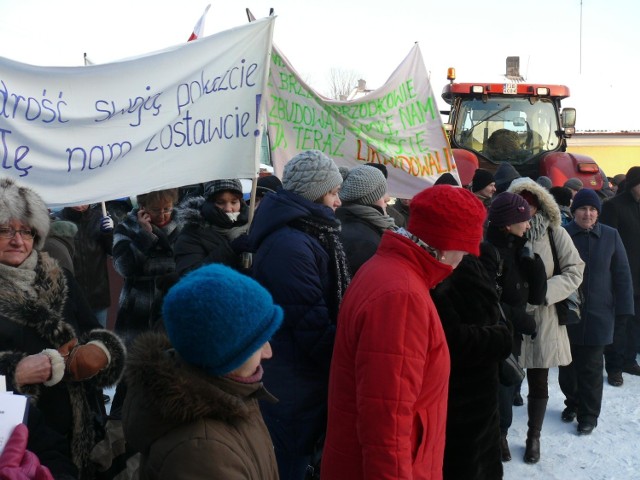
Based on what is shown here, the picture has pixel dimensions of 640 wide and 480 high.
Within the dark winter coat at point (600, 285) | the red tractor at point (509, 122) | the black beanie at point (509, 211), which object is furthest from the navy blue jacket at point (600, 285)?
the red tractor at point (509, 122)

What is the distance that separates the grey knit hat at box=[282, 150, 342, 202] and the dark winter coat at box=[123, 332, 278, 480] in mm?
1473

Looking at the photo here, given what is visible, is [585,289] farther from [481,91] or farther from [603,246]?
[481,91]

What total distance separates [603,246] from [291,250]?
3263 millimetres

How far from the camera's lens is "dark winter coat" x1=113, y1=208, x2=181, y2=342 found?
3.90 meters

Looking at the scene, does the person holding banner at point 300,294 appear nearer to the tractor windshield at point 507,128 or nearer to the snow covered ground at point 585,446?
the snow covered ground at point 585,446

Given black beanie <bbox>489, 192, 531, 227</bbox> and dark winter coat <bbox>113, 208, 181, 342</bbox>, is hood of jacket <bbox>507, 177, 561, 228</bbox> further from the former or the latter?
dark winter coat <bbox>113, 208, 181, 342</bbox>

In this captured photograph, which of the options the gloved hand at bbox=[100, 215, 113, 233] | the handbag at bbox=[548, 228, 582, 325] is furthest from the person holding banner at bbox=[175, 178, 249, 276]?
the handbag at bbox=[548, 228, 582, 325]

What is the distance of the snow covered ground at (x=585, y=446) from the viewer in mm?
4164

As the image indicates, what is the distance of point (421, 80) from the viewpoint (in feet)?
16.9

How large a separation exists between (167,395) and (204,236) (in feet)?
7.11

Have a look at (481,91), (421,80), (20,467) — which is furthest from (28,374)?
(481,91)

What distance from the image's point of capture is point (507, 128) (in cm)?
1045

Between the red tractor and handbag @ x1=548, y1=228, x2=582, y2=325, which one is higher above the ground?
the red tractor

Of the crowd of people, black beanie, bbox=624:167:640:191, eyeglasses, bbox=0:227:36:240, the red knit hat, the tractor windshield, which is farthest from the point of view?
the tractor windshield
